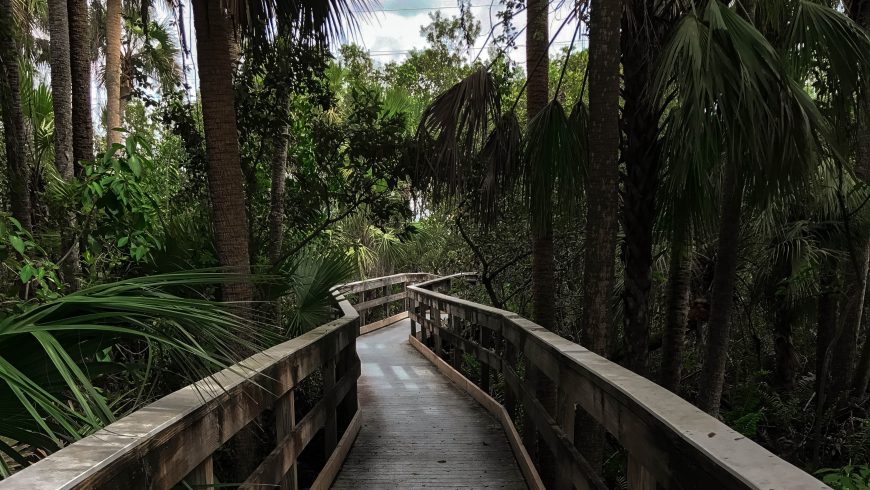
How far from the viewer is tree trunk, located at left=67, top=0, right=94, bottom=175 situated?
6312 millimetres

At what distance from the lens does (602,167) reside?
386cm

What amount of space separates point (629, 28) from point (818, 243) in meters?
4.72

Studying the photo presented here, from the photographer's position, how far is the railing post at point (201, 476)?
199cm

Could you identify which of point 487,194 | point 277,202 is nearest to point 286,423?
point 487,194

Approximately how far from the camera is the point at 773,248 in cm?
730

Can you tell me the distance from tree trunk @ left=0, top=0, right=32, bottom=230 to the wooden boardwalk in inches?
131

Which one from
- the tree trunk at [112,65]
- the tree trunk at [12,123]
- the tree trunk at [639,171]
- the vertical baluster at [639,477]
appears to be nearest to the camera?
the vertical baluster at [639,477]

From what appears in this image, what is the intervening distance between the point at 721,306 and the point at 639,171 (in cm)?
216

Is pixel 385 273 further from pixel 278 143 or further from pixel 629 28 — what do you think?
pixel 629 28

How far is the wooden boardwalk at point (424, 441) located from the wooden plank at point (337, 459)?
0.06 metres

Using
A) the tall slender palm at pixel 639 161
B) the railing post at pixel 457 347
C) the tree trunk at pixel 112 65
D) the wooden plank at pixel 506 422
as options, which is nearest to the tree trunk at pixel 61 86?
the railing post at pixel 457 347

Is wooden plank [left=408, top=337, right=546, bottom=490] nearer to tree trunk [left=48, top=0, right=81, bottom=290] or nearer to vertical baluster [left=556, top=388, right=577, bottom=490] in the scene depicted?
vertical baluster [left=556, top=388, right=577, bottom=490]

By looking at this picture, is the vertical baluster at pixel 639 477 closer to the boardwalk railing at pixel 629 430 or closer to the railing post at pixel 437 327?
the boardwalk railing at pixel 629 430

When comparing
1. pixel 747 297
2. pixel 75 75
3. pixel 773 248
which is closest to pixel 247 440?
pixel 75 75
